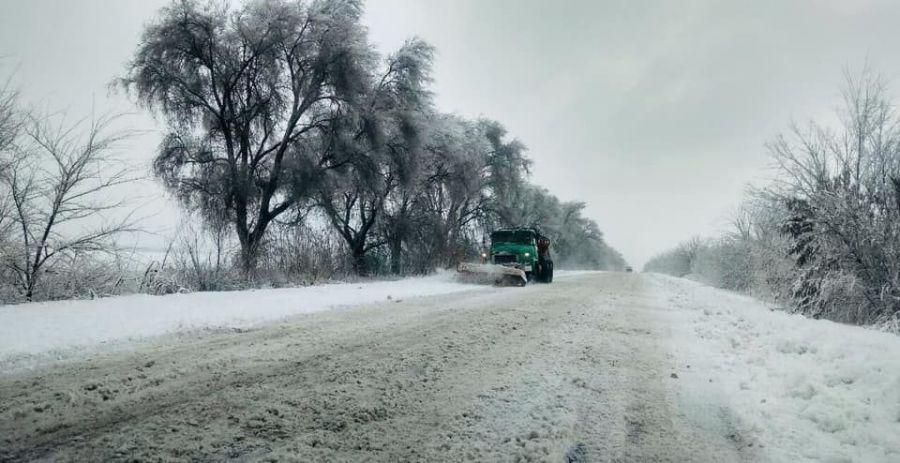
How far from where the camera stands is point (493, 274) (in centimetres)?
1780

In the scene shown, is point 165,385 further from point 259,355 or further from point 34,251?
point 34,251

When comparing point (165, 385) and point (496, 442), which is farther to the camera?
point (165, 385)

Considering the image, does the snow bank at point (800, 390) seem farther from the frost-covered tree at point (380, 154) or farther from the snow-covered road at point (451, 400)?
the frost-covered tree at point (380, 154)

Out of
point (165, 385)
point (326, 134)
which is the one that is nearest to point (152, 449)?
point (165, 385)

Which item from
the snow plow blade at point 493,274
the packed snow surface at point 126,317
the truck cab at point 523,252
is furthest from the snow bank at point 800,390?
the truck cab at point 523,252

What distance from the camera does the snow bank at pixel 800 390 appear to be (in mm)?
2809

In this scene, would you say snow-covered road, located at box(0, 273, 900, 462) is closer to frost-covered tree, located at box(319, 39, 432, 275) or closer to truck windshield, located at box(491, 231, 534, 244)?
frost-covered tree, located at box(319, 39, 432, 275)

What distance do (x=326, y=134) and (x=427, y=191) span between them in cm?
761

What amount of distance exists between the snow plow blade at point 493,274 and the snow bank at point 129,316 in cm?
845

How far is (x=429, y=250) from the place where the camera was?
73.4ft

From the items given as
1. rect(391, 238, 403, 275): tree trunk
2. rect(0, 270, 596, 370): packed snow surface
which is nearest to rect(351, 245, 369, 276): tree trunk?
rect(391, 238, 403, 275): tree trunk

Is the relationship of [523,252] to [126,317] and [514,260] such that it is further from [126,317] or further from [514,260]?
[126,317]

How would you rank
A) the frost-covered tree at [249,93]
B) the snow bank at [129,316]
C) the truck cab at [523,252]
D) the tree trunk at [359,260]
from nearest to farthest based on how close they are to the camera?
the snow bank at [129,316] → the frost-covered tree at [249,93] → the tree trunk at [359,260] → the truck cab at [523,252]

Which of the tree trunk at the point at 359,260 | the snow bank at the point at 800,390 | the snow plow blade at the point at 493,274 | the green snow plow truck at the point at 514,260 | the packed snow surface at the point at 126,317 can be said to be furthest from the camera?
the tree trunk at the point at 359,260
